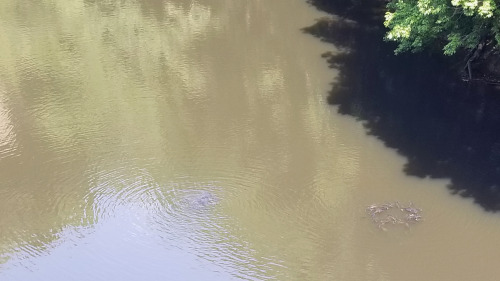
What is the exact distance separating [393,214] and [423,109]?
15.1 feet

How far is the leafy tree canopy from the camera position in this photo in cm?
1392

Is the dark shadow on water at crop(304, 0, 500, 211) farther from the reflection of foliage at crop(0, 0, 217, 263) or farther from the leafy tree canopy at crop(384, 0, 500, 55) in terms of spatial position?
the reflection of foliage at crop(0, 0, 217, 263)

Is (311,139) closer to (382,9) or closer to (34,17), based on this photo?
(382,9)

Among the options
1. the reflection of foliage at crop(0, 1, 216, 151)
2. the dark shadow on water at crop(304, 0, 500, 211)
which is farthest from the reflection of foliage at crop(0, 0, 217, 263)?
the dark shadow on water at crop(304, 0, 500, 211)

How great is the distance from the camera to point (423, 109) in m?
15.9

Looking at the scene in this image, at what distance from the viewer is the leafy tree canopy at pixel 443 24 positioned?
45.7ft

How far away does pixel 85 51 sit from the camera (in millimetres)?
19656

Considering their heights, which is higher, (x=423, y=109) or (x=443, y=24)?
(x=443, y=24)

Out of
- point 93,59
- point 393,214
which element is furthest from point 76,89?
point 393,214

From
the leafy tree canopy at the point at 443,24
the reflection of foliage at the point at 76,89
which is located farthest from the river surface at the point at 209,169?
the leafy tree canopy at the point at 443,24

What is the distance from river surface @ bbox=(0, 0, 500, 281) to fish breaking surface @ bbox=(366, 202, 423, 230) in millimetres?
143

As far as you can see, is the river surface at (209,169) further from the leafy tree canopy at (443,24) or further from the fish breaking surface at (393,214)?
the leafy tree canopy at (443,24)

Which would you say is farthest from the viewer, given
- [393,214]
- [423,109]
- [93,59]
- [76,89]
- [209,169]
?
[93,59]

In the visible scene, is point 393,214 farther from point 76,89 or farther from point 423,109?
point 76,89
